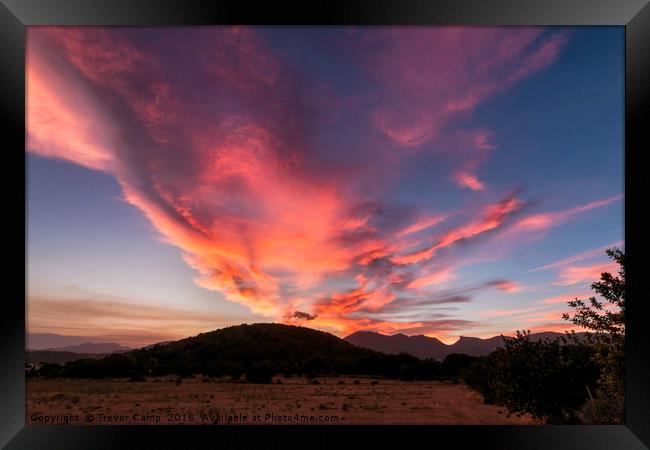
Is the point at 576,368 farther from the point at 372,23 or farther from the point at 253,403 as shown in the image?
the point at 253,403

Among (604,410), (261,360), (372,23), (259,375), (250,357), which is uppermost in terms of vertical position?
(372,23)

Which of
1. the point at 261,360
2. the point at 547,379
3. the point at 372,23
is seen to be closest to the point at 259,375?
the point at 261,360

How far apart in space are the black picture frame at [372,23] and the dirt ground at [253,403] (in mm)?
8621

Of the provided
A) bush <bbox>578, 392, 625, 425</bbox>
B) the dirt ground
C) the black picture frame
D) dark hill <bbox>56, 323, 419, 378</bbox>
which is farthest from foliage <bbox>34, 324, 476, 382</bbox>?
the black picture frame

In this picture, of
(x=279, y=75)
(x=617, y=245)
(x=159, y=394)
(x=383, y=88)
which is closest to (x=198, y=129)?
(x=279, y=75)

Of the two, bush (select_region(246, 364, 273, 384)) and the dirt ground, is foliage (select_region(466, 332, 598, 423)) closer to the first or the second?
the dirt ground

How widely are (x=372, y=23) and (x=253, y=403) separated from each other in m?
16.9

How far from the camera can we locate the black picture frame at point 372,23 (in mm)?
3877

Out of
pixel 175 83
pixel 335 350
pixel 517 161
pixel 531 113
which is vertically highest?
pixel 175 83

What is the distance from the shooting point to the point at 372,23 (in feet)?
13.0

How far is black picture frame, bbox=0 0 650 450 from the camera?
388cm

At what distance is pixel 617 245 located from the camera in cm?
824

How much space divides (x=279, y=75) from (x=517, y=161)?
5.13m

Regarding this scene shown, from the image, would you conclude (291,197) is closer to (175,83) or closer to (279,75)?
(279,75)
